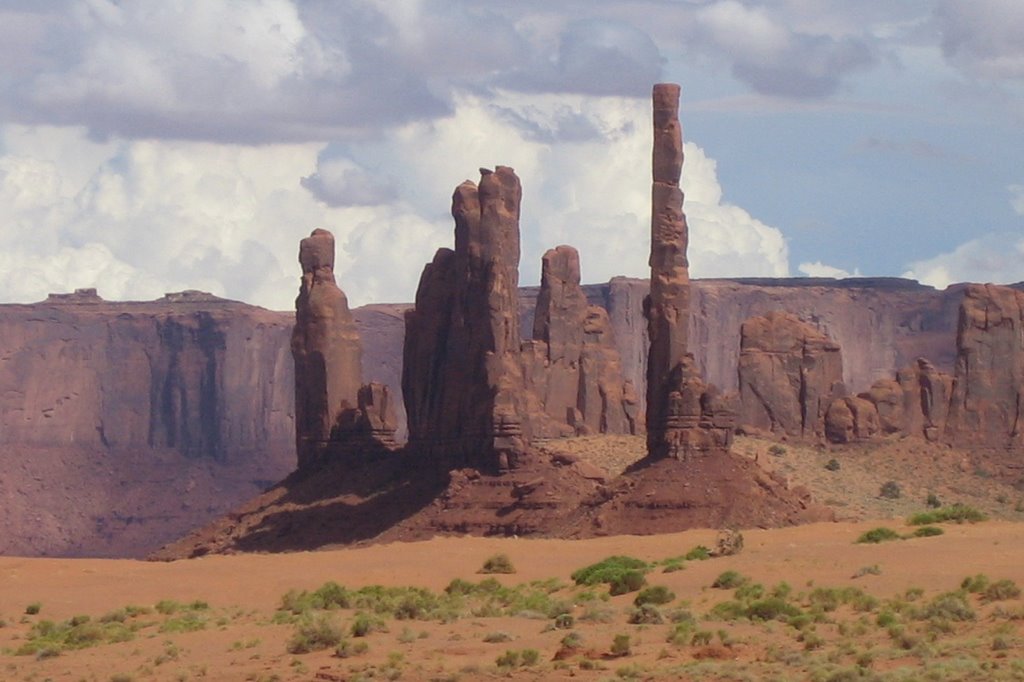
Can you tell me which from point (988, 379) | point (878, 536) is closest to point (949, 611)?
point (878, 536)

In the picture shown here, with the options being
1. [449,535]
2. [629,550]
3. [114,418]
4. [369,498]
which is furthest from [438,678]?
[114,418]

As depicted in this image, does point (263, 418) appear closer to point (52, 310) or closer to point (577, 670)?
point (52, 310)

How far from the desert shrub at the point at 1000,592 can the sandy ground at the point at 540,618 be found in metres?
0.24

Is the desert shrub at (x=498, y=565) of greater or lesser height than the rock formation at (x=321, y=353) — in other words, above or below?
below

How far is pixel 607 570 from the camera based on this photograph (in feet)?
201

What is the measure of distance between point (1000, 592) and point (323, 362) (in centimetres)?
5256

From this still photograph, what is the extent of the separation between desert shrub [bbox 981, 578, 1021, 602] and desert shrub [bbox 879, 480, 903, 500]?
39.1m

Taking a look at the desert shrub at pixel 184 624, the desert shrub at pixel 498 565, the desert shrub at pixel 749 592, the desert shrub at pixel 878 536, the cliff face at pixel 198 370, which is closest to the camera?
the desert shrub at pixel 749 592

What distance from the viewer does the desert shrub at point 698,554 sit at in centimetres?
6438

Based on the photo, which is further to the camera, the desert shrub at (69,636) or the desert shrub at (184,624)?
the desert shrub at (184,624)

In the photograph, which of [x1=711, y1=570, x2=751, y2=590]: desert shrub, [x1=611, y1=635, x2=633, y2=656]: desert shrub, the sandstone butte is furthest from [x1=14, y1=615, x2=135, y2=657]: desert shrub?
the sandstone butte

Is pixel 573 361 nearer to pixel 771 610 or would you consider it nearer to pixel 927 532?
pixel 927 532

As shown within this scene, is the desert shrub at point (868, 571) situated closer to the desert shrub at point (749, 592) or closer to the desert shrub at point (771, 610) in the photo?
the desert shrub at point (749, 592)

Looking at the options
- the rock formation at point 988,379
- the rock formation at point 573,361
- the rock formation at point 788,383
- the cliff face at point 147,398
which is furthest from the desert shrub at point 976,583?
the cliff face at point 147,398
